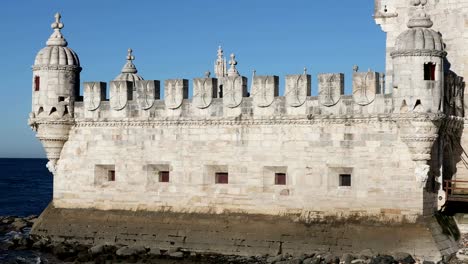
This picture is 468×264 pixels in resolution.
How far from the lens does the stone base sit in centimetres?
2595

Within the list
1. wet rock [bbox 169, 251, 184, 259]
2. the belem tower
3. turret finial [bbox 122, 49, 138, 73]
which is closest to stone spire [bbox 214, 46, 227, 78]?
turret finial [bbox 122, 49, 138, 73]

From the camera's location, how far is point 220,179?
95.6 ft

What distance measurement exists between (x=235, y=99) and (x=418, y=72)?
6.23 meters

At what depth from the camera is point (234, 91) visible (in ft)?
94.4

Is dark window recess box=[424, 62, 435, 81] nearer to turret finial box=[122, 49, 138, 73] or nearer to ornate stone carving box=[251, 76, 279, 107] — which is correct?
ornate stone carving box=[251, 76, 279, 107]

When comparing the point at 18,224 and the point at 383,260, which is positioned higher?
the point at 383,260

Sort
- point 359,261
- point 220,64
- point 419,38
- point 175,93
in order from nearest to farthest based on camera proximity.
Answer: point 359,261, point 419,38, point 175,93, point 220,64

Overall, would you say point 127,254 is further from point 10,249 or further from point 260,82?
point 260,82

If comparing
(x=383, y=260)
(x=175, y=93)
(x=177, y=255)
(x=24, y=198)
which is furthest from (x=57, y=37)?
(x=24, y=198)

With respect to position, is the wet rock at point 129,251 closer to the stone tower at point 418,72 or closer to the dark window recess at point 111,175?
the dark window recess at point 111,175

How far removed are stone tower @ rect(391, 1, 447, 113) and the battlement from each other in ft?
1.99

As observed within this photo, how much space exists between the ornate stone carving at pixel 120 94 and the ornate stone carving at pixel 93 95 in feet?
1.71

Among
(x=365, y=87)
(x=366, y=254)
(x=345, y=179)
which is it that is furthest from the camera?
(x=345, y=179)

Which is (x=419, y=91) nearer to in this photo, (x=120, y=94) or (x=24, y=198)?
(x=120, y=94)
